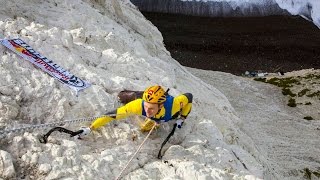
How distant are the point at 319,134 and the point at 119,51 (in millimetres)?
12466

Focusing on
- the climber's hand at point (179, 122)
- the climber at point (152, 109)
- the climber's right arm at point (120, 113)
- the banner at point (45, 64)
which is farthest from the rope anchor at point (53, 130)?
the climber's hand at point (179, 122)

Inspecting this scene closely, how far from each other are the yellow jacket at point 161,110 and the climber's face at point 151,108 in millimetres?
208

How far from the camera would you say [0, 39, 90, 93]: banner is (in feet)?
35.3

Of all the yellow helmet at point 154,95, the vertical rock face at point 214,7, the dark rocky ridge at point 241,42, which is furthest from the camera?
the vertical rock face at point 214,7

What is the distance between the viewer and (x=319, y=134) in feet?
72.2

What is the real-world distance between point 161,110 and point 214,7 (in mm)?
35698

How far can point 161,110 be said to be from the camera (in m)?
10.1

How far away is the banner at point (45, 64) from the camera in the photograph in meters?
10.8

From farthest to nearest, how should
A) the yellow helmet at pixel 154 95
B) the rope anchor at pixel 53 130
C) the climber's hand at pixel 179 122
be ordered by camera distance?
the climber's hand at pixel 179 122 < the yellow helmet at pixel 154 95 < the rope anchor at pixel 53 130

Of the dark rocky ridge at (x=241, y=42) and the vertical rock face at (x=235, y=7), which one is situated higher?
the vertical rock face at (x=235, y=7)

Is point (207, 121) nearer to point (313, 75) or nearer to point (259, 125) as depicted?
point (259, 125)

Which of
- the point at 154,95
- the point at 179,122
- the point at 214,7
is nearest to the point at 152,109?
the point at 154,95

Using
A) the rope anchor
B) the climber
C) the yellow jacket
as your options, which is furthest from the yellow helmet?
the rope anchor

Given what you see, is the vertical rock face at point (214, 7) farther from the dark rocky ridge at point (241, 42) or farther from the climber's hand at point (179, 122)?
the climber's hand at point (179, 122)
